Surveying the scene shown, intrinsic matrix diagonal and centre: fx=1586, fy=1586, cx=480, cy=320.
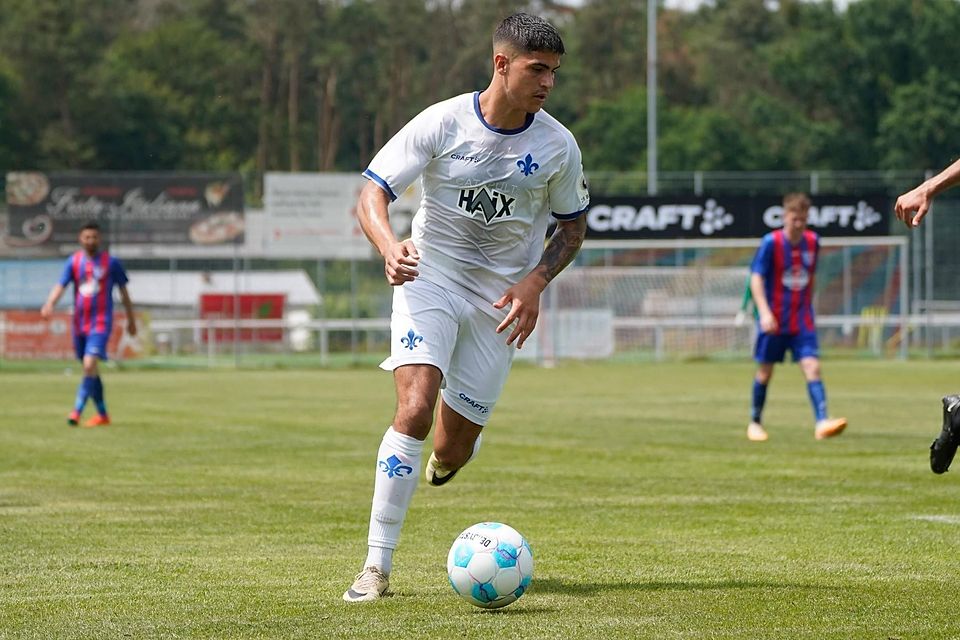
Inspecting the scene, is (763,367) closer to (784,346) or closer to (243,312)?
(784,346)

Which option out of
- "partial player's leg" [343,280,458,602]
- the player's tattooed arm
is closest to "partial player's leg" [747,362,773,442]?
the player's tattooed arm

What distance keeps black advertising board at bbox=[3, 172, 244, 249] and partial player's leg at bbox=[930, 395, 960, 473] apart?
95.4ft

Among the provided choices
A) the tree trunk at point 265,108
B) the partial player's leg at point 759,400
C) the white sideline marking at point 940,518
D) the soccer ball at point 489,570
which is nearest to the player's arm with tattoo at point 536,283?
the soccer ball at point 489,570

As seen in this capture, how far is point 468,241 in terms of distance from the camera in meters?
→ 6.68

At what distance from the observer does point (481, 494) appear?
9914 mm

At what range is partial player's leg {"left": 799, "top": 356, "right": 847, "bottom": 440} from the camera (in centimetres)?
1391

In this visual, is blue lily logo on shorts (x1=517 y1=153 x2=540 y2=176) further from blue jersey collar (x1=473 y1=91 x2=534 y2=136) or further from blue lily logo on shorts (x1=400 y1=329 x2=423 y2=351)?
blue lily logo on shorts (x1=400 y1=329 x2=423 y2=351)

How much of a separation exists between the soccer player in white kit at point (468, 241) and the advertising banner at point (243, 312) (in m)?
28.2

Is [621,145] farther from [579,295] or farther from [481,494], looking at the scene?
[481,494]

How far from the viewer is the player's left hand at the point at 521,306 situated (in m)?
6.39

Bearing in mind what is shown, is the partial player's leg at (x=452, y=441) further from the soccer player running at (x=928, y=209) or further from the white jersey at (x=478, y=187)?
the soccer player running at (x=928, y=209)

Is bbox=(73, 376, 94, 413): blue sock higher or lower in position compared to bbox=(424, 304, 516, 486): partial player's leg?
lower

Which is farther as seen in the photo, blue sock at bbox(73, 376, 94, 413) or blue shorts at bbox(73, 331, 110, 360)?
blue shorts at bbox(73, 331, 110, 360)

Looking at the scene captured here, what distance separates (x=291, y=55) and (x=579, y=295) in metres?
45.1
